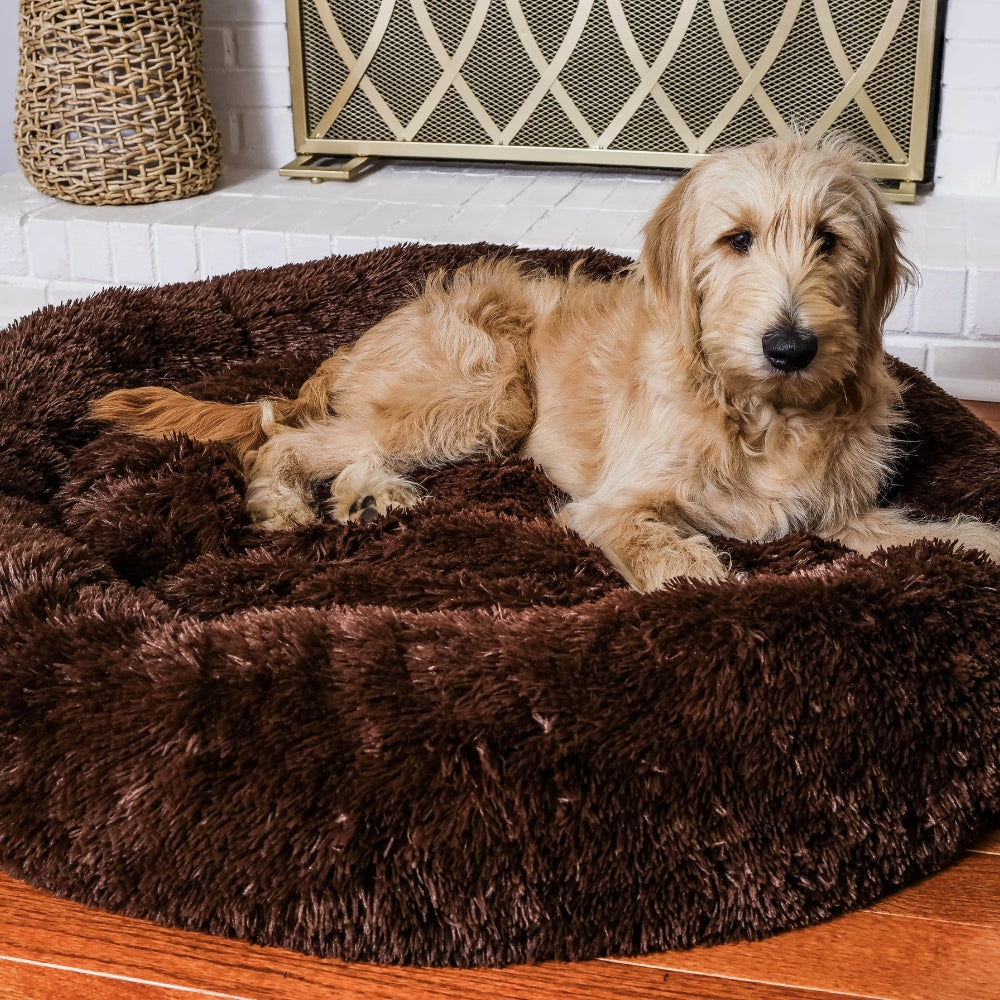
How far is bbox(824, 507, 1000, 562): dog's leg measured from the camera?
8.13 ft

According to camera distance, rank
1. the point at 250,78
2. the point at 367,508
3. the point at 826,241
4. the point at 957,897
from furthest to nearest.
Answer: the point at 250,78 < the point at 367,508 < the point at 826,241 < the point at 957,897

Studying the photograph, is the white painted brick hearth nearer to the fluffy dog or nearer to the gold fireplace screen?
the gold fireplace screen

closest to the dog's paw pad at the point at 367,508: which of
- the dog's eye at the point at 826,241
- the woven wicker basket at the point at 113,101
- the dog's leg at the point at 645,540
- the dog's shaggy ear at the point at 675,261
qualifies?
the dog's leg at the point at 645,540

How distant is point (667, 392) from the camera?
8.28 feet

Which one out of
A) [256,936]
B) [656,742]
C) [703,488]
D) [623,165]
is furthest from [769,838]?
[623,165]

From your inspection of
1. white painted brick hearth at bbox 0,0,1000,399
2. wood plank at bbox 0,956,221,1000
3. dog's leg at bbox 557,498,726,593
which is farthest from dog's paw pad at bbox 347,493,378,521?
white painted brick hearth at bbox 0,0,1000,399

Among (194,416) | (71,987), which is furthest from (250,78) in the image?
(71,987)

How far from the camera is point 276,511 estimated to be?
9.12 ft

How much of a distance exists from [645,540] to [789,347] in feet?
1.69

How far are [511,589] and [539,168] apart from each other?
9.79ft

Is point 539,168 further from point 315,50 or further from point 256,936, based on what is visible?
point 256,936

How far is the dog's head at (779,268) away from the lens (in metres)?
2.16

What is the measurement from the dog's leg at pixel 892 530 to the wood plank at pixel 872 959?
3.06 ft

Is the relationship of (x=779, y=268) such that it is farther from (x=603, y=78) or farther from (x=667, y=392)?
(x=603, y=78)
